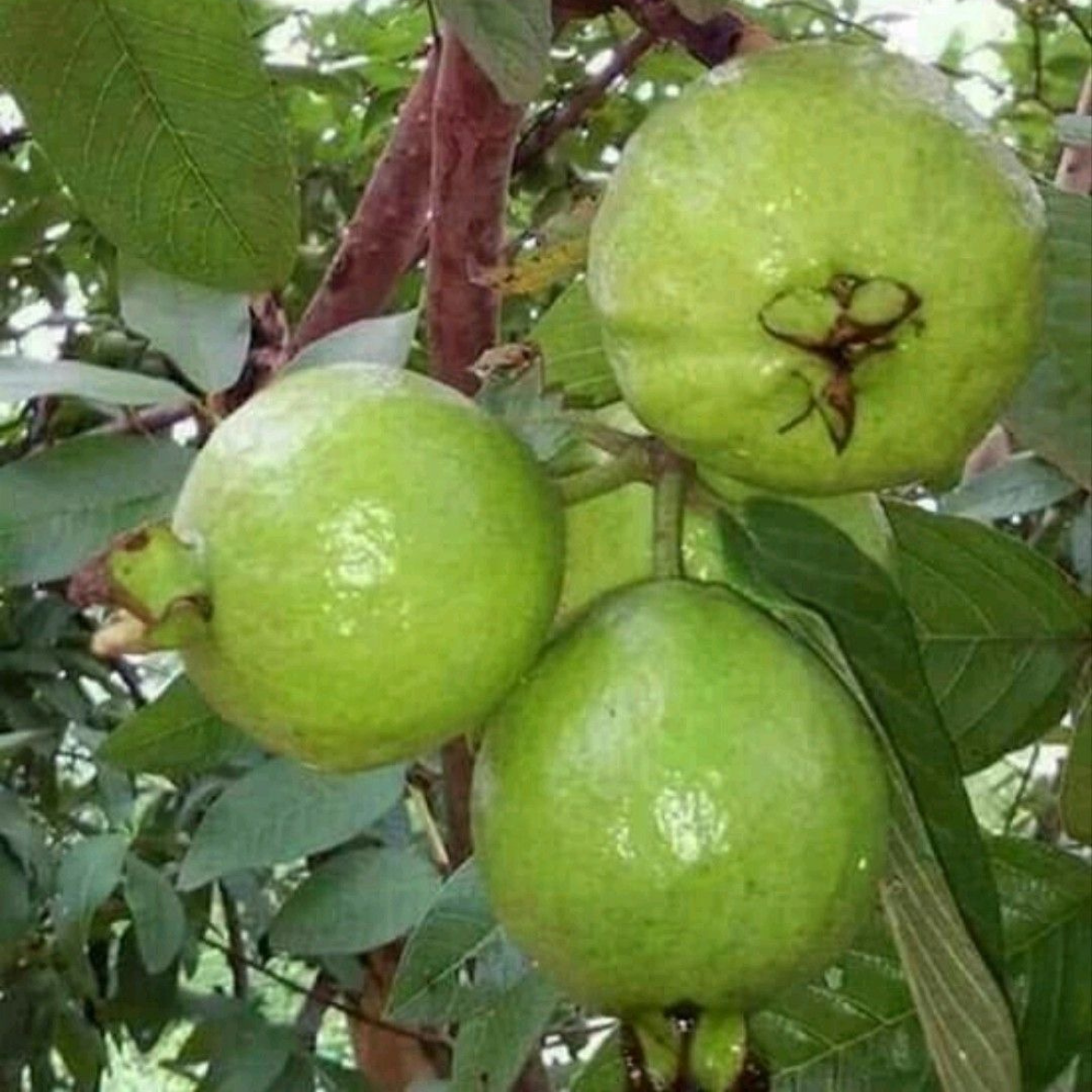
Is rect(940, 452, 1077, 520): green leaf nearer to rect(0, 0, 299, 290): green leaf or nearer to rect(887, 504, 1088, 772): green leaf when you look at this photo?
rect(887, 504, 1088, 772): green leaf

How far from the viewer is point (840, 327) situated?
2.34 feet

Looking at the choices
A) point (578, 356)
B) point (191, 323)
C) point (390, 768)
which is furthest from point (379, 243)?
point (578, 356)

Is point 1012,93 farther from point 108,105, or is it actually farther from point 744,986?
point 744,986

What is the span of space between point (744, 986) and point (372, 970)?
63.1 inches

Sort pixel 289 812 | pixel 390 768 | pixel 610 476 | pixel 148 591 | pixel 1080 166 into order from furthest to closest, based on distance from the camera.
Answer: pixel 1080 166, pixel 289 812, pixel 390 768, pixel 610 476, pixel 148 591

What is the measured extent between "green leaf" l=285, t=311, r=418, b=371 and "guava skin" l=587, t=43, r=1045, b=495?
38cm

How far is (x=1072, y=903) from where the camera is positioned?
1.02 meters

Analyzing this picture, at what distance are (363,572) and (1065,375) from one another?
267 mm

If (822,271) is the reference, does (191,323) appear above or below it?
below

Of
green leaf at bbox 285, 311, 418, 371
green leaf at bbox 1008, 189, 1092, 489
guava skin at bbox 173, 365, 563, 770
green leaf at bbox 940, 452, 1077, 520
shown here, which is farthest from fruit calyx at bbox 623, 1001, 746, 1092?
green leaf at bbox 940, 452, 1077, 520

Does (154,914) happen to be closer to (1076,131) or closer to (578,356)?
(578,356)

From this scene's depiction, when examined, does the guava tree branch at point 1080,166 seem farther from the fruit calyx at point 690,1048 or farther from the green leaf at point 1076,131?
the fruit calyx at point 690,1048

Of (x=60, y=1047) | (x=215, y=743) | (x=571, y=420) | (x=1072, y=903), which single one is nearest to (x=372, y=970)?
(x=60, y=1047)

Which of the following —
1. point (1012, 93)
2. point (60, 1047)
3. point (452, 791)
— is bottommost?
point (60, 1047)
